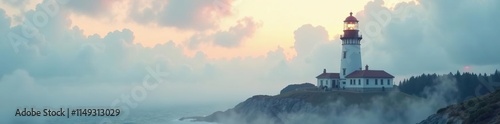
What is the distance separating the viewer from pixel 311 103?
103125 mm

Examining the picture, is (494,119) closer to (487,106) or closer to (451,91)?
(487,106)

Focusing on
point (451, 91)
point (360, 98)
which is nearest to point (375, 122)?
point (360, 98)

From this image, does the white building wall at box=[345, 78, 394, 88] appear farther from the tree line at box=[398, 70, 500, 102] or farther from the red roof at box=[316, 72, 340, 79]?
the tree line at box=[398, 70, 500, 102]

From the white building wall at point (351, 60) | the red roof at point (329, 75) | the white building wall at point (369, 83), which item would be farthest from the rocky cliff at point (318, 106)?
the white building wall at point (351, 60)

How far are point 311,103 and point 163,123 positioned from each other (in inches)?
1757

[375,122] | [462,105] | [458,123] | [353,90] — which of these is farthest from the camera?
[353,90]

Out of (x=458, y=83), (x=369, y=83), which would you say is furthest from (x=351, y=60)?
(x=458, y=83)

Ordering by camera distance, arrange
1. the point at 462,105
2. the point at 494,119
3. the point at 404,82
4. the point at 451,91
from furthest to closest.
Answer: the point at 404,82 < the point at 451,91 < the point at 462,105 < the point at 494,119

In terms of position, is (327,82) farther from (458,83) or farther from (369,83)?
(458,83)

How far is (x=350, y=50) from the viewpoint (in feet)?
373

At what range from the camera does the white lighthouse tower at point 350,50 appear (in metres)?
114

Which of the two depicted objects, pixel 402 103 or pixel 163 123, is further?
pixel 163 123

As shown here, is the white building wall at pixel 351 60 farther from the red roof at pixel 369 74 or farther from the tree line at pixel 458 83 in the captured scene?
the tree line at pixel 458 83

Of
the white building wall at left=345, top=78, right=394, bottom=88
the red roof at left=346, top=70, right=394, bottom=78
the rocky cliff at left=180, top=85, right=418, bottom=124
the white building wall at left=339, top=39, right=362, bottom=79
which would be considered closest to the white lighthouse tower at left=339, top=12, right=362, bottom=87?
the white building wall at left=339, top=39, right=362, bottom=79
